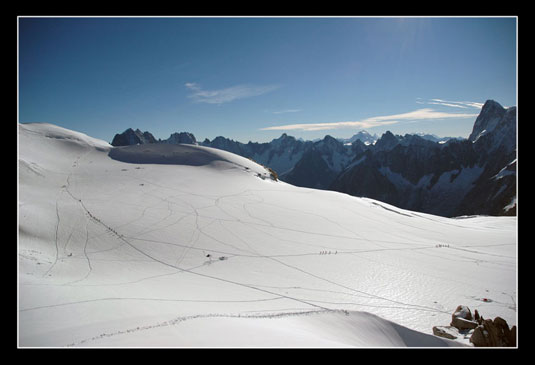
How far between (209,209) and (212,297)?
10.8m

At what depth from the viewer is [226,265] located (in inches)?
551

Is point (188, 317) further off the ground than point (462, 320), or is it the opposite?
point (188, 317)

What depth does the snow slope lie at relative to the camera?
7.61m

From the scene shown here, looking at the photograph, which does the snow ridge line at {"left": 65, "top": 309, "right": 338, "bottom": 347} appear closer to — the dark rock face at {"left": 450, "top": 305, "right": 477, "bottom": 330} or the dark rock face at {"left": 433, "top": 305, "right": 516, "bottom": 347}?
the dark rock face at {"left": 433, "top": 305, "right": 516, "bottom": 347}

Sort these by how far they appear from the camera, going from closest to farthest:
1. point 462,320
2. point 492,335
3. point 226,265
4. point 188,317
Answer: point 188,317 → point 492,335 → point 462,320 → point 226,265

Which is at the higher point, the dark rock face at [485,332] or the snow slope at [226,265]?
the snow slope at [226,265]

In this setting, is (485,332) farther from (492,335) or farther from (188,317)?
(188,317)

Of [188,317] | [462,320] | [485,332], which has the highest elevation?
[188,317]

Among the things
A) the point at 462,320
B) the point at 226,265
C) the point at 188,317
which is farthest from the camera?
the point at 226,265

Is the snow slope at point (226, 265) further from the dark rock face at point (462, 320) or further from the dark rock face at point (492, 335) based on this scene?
the dark rock face at point (492, 335)

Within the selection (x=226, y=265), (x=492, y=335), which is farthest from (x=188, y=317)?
(x=492, y=335)

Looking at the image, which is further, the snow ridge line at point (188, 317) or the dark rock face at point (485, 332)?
the dark rock face at point (485, 332)

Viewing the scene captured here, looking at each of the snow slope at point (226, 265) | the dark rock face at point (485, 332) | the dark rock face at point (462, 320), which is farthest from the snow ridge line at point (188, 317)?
the dark rock face at point (462, 320)

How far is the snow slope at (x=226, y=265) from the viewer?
761cm
